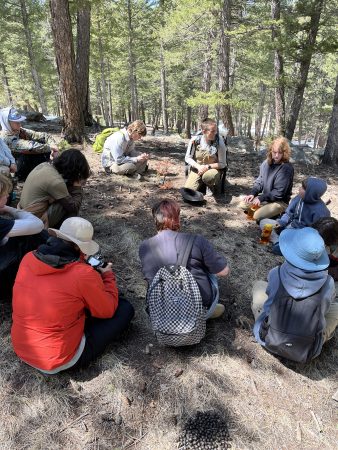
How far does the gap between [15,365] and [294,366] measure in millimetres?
2561

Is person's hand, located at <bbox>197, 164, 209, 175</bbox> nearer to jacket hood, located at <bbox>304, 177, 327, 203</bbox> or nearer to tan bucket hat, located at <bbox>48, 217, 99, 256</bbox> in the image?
jacket hood, located at <bbox>304, 177, 327, 203</bbox>

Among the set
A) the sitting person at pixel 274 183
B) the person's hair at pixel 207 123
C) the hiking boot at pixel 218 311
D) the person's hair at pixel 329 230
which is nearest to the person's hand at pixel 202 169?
the person's hair at pixel 207 123

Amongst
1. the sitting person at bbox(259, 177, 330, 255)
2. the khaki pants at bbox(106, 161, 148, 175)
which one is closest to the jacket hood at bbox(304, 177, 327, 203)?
the sitting person at bbox(259, 177, 330, 255)

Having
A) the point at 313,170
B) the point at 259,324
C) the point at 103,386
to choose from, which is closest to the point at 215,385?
the point at 259,324

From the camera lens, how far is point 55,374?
2.73m

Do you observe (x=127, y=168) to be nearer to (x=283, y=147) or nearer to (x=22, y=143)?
(x=22, y=143)

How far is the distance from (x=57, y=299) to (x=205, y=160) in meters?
4.67

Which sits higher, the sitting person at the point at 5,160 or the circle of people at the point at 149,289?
the sitting person at the point at 5,160

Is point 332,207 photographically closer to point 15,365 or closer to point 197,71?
point 15,365

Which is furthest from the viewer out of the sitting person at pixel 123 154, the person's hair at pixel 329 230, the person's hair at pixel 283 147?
the sitting person at pixel 123 154

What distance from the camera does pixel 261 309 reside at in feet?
11.0

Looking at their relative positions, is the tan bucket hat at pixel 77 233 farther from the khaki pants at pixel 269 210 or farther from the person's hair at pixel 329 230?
the khaki pants at pixel 269 210

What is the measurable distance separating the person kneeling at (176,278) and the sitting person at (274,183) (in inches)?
117

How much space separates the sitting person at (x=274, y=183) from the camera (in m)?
5.38
